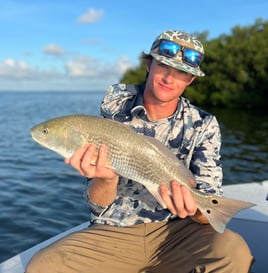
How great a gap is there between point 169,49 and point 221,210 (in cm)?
150

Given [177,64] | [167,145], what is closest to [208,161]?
[167,145]

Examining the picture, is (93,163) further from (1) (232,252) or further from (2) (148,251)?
(1) (232,252)

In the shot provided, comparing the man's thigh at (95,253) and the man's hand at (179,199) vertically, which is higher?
the man's hand at (179,199)

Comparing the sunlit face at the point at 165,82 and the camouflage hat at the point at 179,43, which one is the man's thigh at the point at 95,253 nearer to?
the sunlit face at the point at 165,82

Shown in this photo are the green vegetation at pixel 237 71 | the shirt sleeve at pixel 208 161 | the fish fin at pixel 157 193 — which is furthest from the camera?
the green vegetation at pixel 237 71

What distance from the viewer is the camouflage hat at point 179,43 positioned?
3.66 meters

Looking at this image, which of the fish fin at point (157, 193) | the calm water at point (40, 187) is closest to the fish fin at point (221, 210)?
the fish fin at point (157, 193)

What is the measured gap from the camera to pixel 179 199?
3133 millimetres

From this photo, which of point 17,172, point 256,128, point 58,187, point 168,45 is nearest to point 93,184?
point 168,45

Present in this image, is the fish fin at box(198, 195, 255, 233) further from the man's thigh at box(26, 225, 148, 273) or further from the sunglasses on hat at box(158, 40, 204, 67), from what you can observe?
the sunglasses on hat at box(158, 40, 204, 67)

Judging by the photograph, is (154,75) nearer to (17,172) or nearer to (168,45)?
(168,45)

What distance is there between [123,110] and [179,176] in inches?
39.5

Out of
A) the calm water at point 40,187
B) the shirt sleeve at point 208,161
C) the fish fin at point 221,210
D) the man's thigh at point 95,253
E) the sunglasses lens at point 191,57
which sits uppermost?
the sunglasses lens at point 191,57

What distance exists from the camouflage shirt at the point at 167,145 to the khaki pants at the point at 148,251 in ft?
0.38
